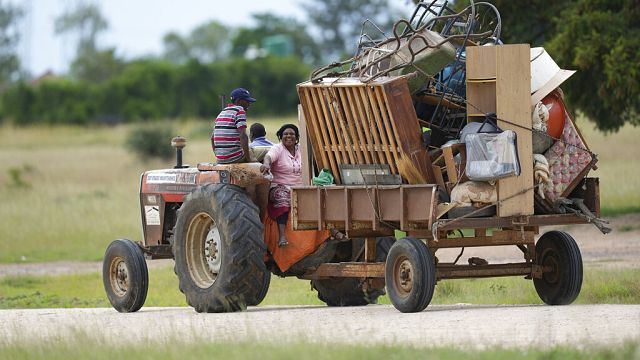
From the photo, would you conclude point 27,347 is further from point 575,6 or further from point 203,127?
point 203,127

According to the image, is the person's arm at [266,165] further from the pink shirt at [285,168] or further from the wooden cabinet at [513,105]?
the wooden cabinet at [513,105]

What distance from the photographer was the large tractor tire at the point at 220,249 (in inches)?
558

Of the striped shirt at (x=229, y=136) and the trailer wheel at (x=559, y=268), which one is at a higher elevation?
the striped shirt at (x=229, y=136)

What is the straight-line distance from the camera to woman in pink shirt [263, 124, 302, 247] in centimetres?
1476

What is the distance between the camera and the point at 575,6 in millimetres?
27391

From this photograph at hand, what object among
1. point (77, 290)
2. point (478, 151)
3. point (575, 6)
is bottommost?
point (77, 290)

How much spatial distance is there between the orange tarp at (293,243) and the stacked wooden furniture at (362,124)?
0.79 m

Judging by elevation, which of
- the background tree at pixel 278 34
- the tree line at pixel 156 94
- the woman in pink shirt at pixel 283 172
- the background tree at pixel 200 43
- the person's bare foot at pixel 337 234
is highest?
the background tree at pixel 200 43

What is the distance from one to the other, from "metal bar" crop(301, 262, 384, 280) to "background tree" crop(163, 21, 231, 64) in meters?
146

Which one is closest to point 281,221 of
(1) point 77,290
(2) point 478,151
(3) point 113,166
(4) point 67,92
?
(2) point 478,151

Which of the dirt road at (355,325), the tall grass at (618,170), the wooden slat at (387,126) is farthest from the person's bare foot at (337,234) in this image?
the tall grass at (618,170)

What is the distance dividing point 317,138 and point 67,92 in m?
63.9

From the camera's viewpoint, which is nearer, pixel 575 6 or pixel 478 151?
pixel 478 151

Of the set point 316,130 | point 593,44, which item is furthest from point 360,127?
point 593,44
